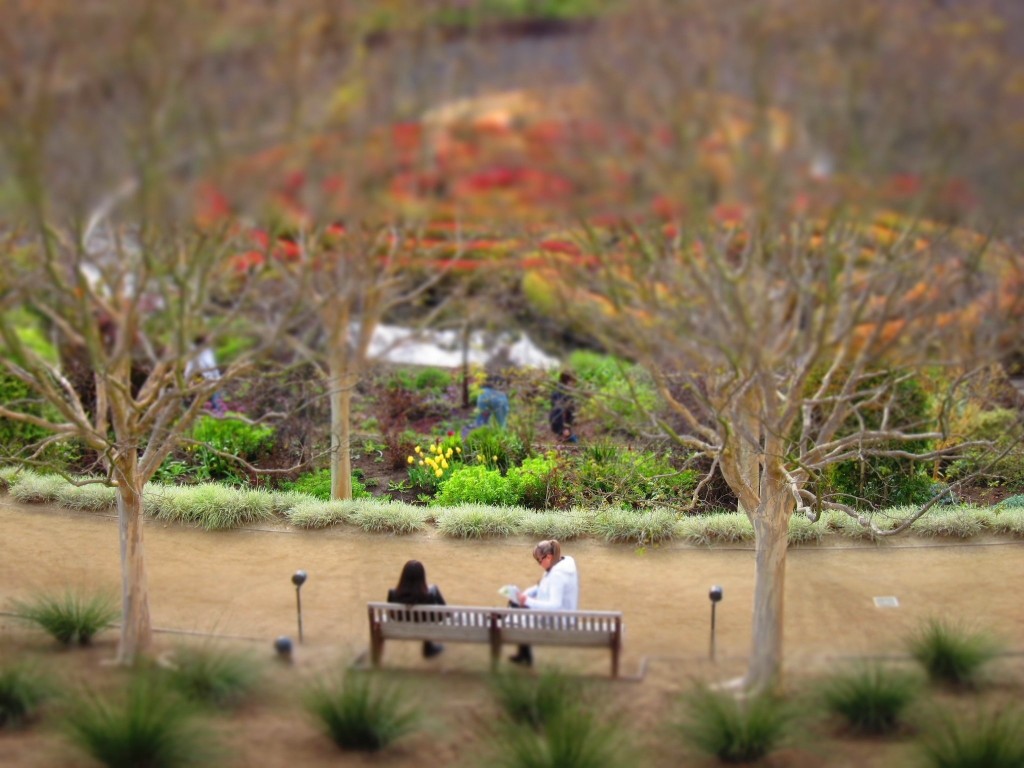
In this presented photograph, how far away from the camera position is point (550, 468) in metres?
12.1

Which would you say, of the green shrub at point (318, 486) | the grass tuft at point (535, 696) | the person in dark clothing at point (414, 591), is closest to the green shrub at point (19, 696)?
the person in dark clothing at point (414, 591)

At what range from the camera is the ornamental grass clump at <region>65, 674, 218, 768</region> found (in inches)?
277

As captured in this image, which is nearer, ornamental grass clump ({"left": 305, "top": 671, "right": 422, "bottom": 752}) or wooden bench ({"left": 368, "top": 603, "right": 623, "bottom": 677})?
ornamental grass clump ({"left": 305, "top": 671, "right": 422, "bottom": 752})

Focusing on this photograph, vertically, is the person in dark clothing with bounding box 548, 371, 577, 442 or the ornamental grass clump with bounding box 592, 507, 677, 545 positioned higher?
the person in dark clothing with bounding box 548, 371, 577, 442

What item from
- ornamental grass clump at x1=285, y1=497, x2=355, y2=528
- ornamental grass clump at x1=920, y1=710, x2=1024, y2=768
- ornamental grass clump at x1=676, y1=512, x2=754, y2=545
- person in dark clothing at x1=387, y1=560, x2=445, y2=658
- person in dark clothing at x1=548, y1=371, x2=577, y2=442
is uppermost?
person in dark clothing at x1=548, y1=371, x2=577, y2=442

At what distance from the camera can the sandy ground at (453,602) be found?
7.61 m

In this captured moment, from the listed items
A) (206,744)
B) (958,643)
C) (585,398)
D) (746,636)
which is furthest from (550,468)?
(206,744)

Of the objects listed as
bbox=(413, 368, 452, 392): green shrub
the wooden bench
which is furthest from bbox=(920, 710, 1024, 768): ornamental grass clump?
bbox=(413, 368, 452, 392): green shrub

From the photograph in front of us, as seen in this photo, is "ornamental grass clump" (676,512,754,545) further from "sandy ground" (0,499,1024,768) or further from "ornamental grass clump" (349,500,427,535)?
"ornamental grass clump" (349,500,427,535)

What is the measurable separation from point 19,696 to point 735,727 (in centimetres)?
384

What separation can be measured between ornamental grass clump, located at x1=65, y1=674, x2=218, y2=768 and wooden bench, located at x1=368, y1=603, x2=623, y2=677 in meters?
1.40

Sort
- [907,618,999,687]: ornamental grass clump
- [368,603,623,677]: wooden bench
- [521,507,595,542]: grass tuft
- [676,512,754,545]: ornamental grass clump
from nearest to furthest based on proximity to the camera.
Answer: [907,618,999,687]: ornamental grass clump → [368,603,623,677]: wooden bench → [676,512,754,545]: ornamental grass clump → [521,507,595,542]: grass tuft

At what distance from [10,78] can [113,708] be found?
3.16 meters

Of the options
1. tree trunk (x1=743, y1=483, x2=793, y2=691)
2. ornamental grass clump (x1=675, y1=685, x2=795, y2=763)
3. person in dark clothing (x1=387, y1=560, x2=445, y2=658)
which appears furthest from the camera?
person in dark clothing (x1=387, y1=560, x2=445, y2=658)
